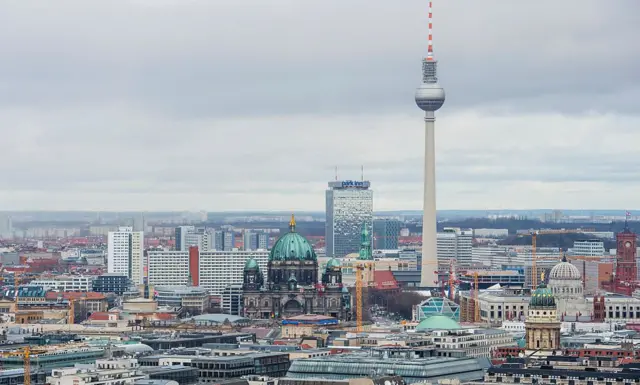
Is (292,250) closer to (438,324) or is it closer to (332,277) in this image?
(332,277)

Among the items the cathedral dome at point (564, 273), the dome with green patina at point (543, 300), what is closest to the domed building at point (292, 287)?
the cathedral dome at point (564, 273)

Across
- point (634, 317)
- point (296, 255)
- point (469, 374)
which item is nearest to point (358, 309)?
point (296, 255)

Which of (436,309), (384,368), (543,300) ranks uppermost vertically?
(543,300)

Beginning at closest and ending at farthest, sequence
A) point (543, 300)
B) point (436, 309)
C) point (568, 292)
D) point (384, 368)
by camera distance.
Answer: point (384, 368), point (543, 300), point (568, 292), point (436, 309)

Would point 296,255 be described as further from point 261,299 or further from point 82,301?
point 82,301

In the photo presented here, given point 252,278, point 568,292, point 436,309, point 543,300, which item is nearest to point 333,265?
point 252,278

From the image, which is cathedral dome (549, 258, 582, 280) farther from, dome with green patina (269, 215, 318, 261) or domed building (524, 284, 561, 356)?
domed building (524, 284, 561, 356)
